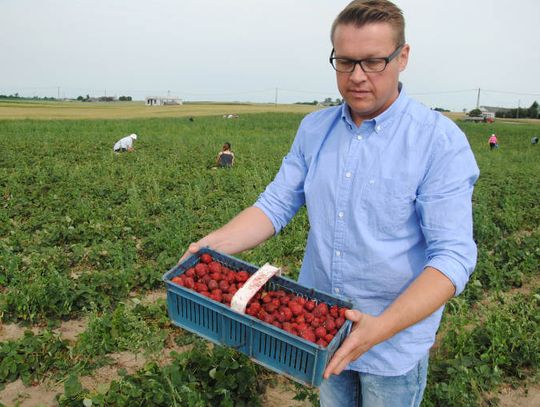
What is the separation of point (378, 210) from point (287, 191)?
0.51 meters

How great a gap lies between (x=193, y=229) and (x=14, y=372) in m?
3.39

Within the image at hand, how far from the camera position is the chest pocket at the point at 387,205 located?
1.67 metres

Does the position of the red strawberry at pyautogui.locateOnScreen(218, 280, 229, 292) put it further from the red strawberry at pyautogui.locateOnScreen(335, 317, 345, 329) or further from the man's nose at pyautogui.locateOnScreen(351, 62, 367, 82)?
the man's nose at pyautogui.locateOnScreen(351, 62, 367, 82)

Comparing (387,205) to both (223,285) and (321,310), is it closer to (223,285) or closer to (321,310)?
(321,310)

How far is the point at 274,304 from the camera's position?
6.07ft

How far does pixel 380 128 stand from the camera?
69.4 inches

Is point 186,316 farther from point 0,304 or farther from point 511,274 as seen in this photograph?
point 511,274

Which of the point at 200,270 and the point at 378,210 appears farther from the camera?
the point at 200,270

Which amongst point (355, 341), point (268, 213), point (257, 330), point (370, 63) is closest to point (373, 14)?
point (370, 63)

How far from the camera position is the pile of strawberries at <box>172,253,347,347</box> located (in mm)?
1709

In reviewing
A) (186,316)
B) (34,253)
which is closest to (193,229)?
(34,253)

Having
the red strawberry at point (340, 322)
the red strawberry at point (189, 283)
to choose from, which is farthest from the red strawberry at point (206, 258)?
the red strawberry at point (340, 322)

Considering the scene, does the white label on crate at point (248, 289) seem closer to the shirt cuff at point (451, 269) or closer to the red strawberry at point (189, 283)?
the red strawberry at point (189, 283)

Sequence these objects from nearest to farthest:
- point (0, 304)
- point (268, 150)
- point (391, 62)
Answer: point (391, 62) < point (0, 304) < point (268, 150)
